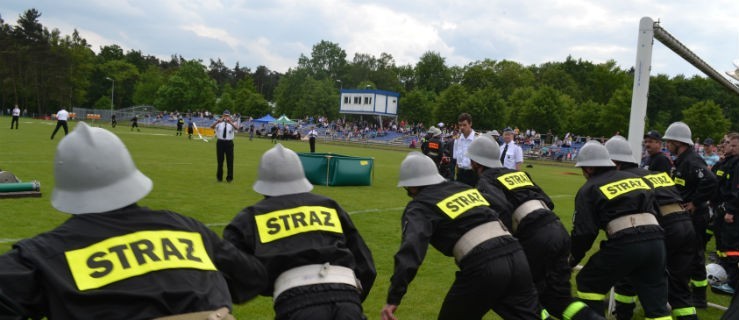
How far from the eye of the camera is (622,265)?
511 centimetres

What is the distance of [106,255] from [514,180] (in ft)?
13.2

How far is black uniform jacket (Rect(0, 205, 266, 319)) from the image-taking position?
2.23 meters

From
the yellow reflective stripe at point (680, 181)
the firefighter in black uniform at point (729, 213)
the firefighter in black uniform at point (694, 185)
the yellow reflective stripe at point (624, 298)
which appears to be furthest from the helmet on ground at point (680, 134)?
the yellow reflective stripe at point (624, 298)

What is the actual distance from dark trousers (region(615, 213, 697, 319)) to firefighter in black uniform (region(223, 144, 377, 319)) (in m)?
4.03

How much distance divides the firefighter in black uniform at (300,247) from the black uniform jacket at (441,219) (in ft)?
2.04

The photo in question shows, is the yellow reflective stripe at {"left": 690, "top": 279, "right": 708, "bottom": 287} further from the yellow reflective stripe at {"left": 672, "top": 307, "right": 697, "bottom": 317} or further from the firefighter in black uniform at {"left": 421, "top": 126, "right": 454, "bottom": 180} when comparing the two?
the firefighter in black uniform at {"left": 421, "top": 126, "right": 454, "bottom": 180}

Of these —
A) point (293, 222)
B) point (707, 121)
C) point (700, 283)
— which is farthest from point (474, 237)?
point (707, 121)

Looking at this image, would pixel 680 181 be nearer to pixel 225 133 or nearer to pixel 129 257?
pixel 129 257

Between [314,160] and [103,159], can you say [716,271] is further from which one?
[314,160]

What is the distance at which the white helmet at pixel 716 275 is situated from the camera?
7.91 metres

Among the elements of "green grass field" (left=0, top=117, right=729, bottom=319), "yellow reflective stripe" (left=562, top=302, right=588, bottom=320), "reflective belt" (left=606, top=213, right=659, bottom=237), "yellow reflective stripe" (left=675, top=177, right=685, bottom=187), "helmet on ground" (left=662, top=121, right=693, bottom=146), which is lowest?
"green grass field" (left=0, top=117, right=729, bottom=319)

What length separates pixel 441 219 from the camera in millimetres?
4344

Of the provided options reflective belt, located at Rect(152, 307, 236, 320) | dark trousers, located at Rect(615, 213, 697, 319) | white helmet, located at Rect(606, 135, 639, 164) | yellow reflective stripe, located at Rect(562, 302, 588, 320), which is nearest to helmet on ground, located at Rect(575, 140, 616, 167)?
white helmet, located at Rect(606, 135, 639, 164)

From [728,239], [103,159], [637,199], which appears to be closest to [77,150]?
[103,159]
